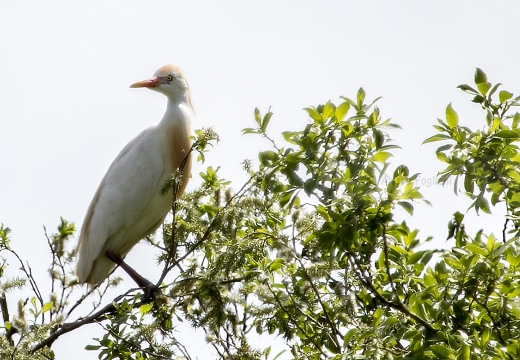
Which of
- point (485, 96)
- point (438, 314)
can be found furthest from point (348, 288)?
point (485, 96)

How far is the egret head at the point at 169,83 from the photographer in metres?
6.90

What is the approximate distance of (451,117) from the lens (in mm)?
3178

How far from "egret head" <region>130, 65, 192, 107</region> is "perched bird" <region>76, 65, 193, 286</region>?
1.01 feet

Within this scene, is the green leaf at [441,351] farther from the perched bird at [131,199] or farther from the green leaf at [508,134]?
the perched bird at [131,199]

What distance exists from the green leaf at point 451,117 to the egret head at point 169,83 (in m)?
4.09

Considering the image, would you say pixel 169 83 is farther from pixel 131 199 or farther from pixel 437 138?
pixel 437 138

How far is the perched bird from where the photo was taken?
634 centimetres

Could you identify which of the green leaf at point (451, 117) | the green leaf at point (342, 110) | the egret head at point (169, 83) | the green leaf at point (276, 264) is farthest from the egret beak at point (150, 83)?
the green leaf at point (451, 117)

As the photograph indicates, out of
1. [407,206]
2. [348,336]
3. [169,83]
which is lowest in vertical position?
[348,336]

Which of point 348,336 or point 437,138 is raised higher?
point 437,138

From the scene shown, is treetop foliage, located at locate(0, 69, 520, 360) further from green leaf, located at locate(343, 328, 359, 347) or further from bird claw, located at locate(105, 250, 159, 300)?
bird claw, located at locate(105, 250, 159, 300)

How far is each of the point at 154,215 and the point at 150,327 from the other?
2.58m

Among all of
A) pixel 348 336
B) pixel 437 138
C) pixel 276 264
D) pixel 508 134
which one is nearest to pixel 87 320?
pixel 276 264

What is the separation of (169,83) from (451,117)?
416cm
